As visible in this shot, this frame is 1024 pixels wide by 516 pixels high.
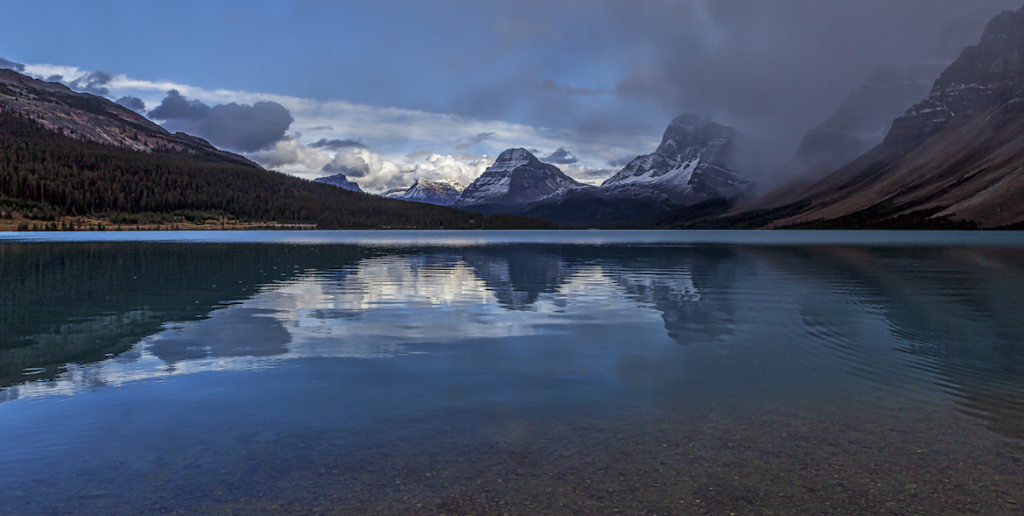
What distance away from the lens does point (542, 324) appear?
3338 centimetres

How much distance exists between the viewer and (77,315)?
35.6 m

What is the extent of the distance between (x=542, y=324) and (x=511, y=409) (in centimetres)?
1648

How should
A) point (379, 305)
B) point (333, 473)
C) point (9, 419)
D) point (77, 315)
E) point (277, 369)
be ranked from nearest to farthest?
point (333, 473), point (9, 419), point (277, 369), point (77, 315), point (379, 305)

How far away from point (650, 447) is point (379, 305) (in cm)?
2984

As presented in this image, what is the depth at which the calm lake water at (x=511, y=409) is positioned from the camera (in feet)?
37.4

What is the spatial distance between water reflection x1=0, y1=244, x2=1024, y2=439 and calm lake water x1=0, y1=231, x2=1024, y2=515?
223 mm

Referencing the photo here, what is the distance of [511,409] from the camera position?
17.0m

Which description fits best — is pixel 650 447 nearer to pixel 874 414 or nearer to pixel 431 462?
pixel 431 462

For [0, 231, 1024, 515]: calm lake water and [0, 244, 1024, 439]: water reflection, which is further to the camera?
[0, 244, 1024, 439]: water reflection

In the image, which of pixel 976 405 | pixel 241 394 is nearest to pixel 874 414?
pixel 976 405

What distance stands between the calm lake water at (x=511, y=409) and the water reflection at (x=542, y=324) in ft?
0.73

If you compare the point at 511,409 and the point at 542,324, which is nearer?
the point at 511,409

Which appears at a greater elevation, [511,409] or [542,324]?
[511,409]

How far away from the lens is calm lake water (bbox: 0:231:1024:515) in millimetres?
11414
